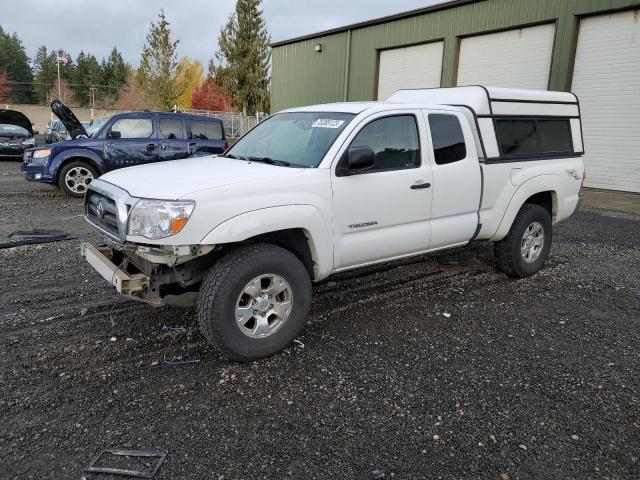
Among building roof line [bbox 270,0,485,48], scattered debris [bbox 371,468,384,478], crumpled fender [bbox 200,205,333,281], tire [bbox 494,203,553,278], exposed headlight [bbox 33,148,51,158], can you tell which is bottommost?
scattered debris [bbox 371,468,384,478]

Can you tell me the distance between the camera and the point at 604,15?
1230 cm

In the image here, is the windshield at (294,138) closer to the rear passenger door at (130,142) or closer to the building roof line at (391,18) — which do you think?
the rear passenger door at (130,142)

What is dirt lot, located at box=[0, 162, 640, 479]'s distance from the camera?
262 centimetres

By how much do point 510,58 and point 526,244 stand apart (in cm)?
1060

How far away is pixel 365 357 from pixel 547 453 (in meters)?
1.39

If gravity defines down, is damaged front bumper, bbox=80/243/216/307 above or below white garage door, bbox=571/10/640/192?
below

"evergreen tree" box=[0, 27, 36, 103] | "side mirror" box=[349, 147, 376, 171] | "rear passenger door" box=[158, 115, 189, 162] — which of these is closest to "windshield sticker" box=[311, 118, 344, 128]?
"side mirror" box=[349, 147, 376, 171]

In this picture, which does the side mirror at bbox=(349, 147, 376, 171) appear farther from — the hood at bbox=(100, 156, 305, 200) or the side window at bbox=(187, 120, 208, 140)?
the side window at bbox=(187, 120, 208, 140)

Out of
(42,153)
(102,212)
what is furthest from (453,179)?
(42,153)

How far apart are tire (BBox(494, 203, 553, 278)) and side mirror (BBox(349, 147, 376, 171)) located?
244 centimetres

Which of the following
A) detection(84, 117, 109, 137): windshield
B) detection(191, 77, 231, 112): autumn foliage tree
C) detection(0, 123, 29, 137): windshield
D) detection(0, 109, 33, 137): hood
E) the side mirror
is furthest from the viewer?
detection(191, 77, 231, 112): autumn foliage tree

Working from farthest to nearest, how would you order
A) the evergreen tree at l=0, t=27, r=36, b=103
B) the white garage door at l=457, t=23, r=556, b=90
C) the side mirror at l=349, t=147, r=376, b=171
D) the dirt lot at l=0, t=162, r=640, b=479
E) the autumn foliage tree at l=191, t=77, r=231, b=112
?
the evergreen tree at l=0, t=27, r=36, b=103 < the autumn foliage tree at l=191, t=77, r=231, b=112 < the white garage door at l=457, t=23, r=556, b=90 < the side mirror at l=349, t=147, r=376, b=171 < the dirt lot at l=0, t=162, r=640, b=479

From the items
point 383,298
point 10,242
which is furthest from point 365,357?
point 10,242

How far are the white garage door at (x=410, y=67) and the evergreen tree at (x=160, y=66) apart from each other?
20.8 meters
